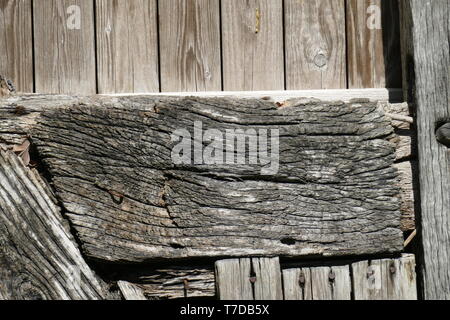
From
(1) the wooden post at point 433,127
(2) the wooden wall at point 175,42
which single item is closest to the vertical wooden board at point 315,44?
(2) the wooden wall at point 175,42

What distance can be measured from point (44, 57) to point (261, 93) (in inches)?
33.7

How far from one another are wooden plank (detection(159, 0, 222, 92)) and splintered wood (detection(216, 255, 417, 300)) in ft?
2.40

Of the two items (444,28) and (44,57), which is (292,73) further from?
(44,57)

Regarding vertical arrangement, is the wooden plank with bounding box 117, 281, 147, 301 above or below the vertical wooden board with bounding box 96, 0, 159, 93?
below

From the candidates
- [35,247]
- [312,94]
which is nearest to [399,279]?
[312,94]

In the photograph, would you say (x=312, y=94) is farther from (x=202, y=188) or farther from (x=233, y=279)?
(x=233, y=279)

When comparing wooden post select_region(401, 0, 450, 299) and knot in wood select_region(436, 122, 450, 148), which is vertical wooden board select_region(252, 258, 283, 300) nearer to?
wooden post select_region(401, 0, 450, 299)

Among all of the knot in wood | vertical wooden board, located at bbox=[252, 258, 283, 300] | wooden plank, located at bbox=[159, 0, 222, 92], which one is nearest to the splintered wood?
vertical wooden board, located at bbox=[252, 258, 283, 300]

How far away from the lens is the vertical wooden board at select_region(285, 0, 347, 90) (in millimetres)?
2520

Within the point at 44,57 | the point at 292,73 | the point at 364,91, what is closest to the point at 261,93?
the point at 292,73

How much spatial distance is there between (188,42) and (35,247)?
97 cm

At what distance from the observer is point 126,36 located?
2498 mm

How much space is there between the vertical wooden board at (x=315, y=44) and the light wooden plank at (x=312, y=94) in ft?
0.18
